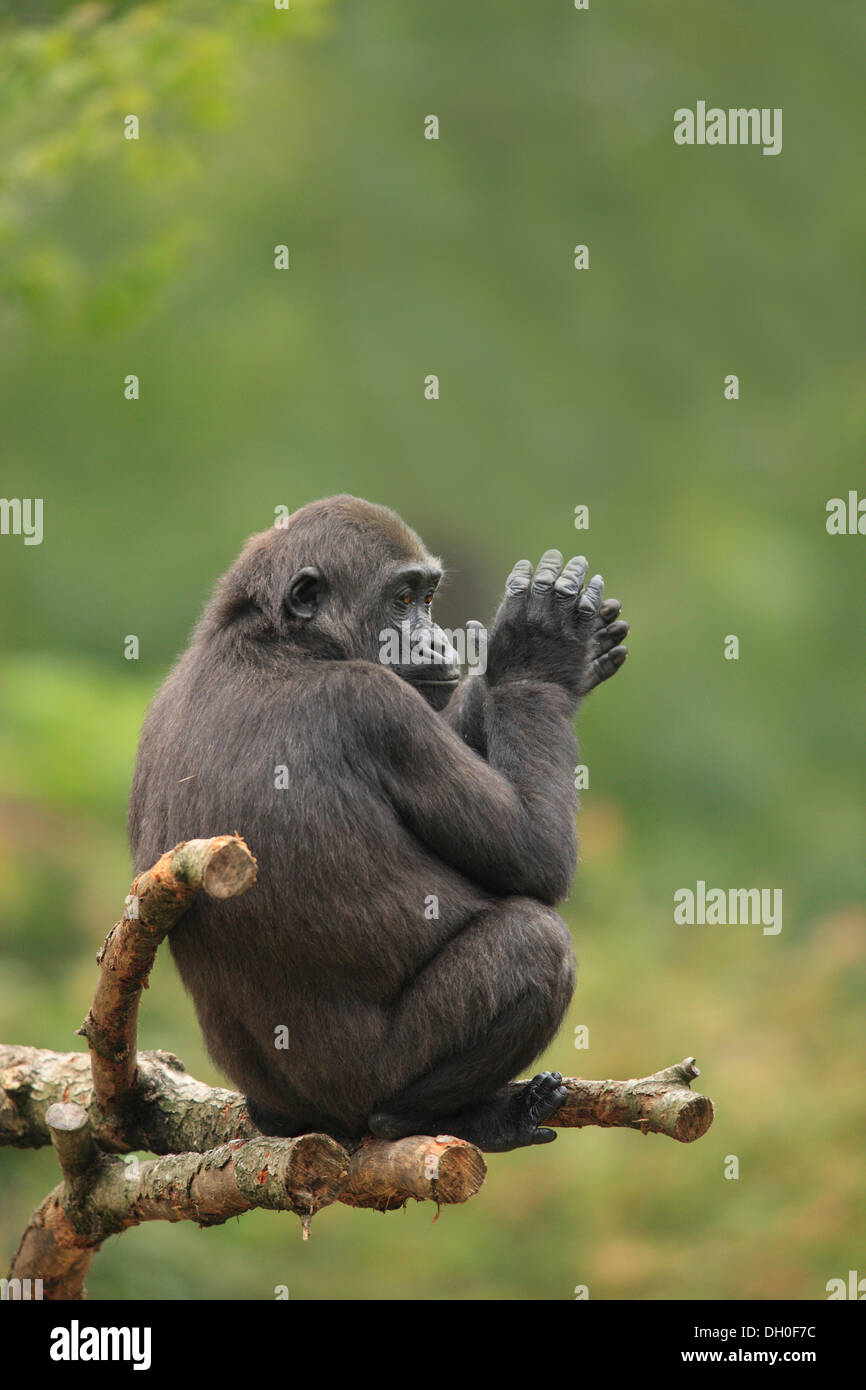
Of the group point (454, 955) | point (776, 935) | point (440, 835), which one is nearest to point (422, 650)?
point (440, 835)

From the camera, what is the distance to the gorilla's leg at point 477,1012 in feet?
17.8

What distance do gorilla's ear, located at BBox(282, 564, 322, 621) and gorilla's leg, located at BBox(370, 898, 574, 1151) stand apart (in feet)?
4.61

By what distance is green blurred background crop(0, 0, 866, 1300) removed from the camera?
11.3 metres

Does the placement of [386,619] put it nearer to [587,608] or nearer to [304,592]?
[304,592]

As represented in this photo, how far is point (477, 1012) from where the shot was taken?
17.8ft

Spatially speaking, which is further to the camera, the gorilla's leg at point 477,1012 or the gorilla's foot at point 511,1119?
the gorilla's foot at point 511,1119

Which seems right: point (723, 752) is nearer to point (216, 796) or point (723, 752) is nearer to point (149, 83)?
point (149, 83)

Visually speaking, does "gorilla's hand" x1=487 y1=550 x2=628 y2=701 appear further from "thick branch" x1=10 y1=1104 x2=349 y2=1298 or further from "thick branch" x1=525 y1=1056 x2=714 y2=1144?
"thick branch" x1=10 y1=1104 x2=349 y2=1298

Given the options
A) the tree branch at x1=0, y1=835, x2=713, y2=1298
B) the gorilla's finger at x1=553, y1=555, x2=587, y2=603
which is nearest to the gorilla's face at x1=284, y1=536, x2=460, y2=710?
the gorilla's finger at x1=553, y1=555, x2=587, y2=603

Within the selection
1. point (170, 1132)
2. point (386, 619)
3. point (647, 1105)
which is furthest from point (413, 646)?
point (170, 1132)

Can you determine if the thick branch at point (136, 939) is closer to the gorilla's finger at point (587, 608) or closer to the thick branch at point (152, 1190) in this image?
the thick branch at point (152, 1190)

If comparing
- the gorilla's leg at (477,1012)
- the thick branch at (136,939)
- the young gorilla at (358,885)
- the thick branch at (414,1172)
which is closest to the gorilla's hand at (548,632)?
the young gorilla at (358,885)

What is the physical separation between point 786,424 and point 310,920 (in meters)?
17.3

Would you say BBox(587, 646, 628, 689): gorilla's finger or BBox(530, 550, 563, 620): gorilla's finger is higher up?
BBox(530, 550, 563, 620): gorilla's finger
